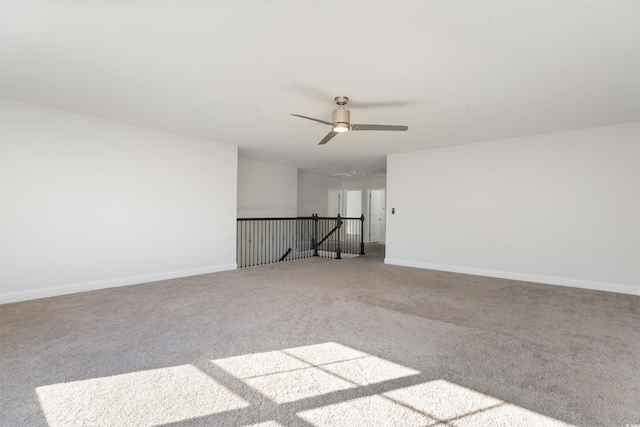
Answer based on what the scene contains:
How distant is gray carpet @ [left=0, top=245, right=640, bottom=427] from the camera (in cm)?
169

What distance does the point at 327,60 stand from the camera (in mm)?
2559

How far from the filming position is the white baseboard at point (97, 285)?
3.65 m

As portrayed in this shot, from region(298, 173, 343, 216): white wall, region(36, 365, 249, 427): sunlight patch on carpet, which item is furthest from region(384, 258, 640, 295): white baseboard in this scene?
region(36, 365, 249, 427): sunlight patch on carpet

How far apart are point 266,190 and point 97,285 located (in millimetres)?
4462

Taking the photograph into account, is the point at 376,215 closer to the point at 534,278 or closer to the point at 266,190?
the point at 266,190

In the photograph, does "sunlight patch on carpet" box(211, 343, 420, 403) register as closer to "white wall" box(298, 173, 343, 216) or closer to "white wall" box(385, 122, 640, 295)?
"white wall" box(385, 122, 640, 295)

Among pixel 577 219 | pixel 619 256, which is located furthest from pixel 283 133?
pixel 619 256

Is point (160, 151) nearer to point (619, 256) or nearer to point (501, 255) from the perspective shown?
point (501, 255)

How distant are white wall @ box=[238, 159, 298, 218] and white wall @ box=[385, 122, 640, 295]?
128 inches

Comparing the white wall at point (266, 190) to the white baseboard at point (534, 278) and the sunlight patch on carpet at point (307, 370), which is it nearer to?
the white baseboard at point (534, 278)

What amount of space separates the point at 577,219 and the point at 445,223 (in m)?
1.97

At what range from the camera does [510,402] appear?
1.79 meters

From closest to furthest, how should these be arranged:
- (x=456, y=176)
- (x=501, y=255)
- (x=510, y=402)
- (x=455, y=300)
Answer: (x=510, y=402), (x=455, y=300), (x=501, y=255), (x=456, y=176)

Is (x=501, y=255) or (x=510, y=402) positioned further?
(x=501, y=255)
